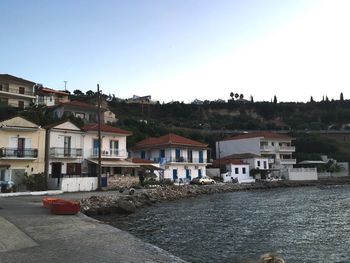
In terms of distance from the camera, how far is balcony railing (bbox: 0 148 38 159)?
40950 mm

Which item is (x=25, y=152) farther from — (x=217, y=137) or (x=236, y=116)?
(x=236, y=116)

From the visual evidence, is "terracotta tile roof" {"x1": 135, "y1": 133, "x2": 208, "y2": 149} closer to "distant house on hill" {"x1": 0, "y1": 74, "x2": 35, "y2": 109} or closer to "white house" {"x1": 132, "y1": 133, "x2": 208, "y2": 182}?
"white house" {"x1": 132, "y1": 133, "x2": 208, "y2": 182}

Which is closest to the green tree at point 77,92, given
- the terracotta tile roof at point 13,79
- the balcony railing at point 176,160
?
the terracotta tile roof at point 13,79

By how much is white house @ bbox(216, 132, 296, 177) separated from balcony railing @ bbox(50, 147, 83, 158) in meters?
42.5

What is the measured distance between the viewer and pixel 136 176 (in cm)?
5225

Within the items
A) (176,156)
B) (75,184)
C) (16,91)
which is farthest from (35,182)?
(16,91)

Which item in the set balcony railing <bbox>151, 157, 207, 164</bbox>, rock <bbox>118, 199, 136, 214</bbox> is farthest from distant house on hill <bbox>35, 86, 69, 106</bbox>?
rock <bbox>118, 199, 136, 214</bbox>

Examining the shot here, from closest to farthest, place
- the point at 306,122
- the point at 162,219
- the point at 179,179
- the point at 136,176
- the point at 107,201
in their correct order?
the point at 162,219 < the point at 107,201 < the point at 136,176 < the point at 179,179 < the point at 306,122

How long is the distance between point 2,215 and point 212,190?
36.8 metres

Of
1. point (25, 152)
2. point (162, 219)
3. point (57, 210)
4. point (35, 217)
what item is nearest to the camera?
point (35, 217)

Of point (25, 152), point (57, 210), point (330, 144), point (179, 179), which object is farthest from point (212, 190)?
point (330, 144)

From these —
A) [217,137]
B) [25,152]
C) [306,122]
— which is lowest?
[25,152]

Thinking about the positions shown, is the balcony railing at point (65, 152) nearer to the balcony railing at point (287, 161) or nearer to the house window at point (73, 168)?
the house window at point (73, 168)

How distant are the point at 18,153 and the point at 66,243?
96.8 feet
